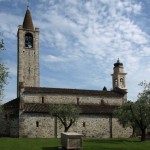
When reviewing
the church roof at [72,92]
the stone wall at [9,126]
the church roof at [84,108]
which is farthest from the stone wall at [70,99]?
the stone wall at [9,126]

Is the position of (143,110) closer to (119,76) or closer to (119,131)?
(119,131)

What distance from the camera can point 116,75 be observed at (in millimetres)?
72125

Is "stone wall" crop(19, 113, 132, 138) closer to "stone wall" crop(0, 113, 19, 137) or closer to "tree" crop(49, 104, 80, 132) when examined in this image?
"stone wall" crop(0, 113, 19, 137)

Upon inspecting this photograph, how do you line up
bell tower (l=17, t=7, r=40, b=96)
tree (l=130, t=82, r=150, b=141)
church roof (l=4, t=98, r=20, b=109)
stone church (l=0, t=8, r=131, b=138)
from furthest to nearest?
1. bell tower (l=17, t=7, r=40, b=96)
2. church roof (l=4, t=98, r=20, b=109)
3. stone church (l=0, t=8, r=131, b=138)
4. tree (l=130, t=82, r=150, b=141)

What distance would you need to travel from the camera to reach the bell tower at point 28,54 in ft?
226

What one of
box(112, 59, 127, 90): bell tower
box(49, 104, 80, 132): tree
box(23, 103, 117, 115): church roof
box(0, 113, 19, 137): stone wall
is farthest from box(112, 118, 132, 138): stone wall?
box(0, 113, 19, 137): stone wall

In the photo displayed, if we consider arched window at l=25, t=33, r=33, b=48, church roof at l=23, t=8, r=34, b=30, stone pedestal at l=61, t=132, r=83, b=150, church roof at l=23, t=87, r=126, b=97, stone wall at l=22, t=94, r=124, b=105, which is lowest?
stone pedestal at l=61, t=132, r=83, b=150

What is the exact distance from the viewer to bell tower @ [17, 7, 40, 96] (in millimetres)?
68875

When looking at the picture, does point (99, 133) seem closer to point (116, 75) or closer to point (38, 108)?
point (38, 108)

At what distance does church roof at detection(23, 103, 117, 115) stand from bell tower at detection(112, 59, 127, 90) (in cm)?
1170

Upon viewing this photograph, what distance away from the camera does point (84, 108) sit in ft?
188

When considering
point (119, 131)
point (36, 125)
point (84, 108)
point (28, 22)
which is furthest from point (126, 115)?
point (28, 22)

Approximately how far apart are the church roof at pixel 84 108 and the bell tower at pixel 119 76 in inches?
461

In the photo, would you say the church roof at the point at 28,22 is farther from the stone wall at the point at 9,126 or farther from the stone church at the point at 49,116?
the stone wall at the point at 9,126
